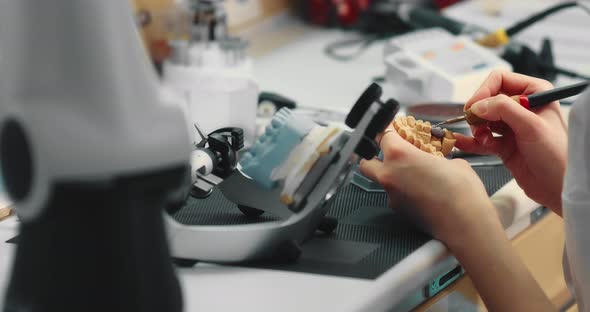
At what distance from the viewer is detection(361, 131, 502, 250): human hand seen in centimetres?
81

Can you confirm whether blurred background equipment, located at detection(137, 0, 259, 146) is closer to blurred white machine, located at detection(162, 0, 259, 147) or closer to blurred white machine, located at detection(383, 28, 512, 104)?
blurred white machine, located at detection(162, 0, 259, 147)

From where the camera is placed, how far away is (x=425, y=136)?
0.88 meters

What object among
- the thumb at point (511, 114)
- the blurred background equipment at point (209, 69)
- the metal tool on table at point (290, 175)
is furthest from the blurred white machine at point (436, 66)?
the metal tool on table at point (290, 175)

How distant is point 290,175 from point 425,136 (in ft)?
0.71

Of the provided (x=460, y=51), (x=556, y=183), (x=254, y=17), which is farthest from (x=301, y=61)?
(x=556, y=183)

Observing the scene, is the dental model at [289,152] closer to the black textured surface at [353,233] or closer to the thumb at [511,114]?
the black textured surface at [353,233]

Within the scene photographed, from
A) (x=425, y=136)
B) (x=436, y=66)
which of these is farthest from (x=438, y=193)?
(x=436, y=66)

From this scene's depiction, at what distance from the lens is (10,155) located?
1.64 feet

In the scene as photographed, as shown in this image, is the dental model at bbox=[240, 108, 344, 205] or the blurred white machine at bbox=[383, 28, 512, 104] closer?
the dental model at bbox=[240, 108, 344, 205]

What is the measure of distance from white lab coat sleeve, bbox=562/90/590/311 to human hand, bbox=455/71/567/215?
0.18 meters

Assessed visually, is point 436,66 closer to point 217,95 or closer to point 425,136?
point 217,95

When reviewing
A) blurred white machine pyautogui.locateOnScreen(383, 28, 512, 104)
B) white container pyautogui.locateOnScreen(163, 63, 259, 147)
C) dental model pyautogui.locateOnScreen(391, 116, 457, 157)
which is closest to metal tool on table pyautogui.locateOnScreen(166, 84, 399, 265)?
dental model pyautogui.locateOnScreen(391, 116, 457, 157)

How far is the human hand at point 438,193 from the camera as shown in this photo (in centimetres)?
81

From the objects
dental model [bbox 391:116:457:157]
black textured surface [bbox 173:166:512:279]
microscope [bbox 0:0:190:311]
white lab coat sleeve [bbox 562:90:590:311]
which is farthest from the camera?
dental model [bbox 391:116:457:157]
